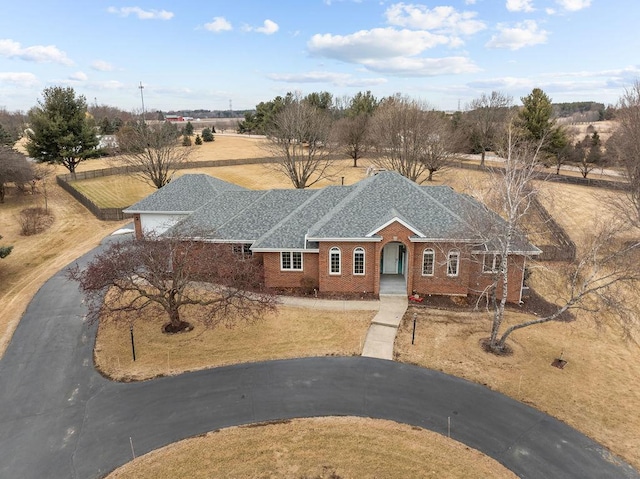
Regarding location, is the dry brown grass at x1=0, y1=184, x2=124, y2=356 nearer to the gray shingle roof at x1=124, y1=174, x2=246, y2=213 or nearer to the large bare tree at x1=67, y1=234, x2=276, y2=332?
the large bare tree at x1=67, y1=234, x2=276, y2=332

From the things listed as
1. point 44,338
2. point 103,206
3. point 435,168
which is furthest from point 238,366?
point 435,168

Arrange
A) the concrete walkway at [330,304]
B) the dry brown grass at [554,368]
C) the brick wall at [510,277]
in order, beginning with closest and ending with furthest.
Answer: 1. the dry brown grass at [554,368]
2. the concrete walkway at [330,304]
3. the brick wall at [510,277]

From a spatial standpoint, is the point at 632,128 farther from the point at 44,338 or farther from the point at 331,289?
the point at 44,338

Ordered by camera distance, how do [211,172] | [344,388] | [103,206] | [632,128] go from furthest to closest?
1. [211,172]
2. [103,206]
3. [632,128]
4. [344,388]

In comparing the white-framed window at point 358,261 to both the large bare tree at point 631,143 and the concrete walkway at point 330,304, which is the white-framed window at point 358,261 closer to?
the concrete walkway at point 330,304

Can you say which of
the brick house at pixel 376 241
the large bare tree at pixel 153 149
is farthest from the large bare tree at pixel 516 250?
the large bare tree at pixel 153 149

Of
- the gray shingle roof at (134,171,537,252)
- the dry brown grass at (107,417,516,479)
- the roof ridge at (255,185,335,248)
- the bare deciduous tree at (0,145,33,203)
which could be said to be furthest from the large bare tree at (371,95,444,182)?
the bare deciduous tree at (0,145,33,203)
